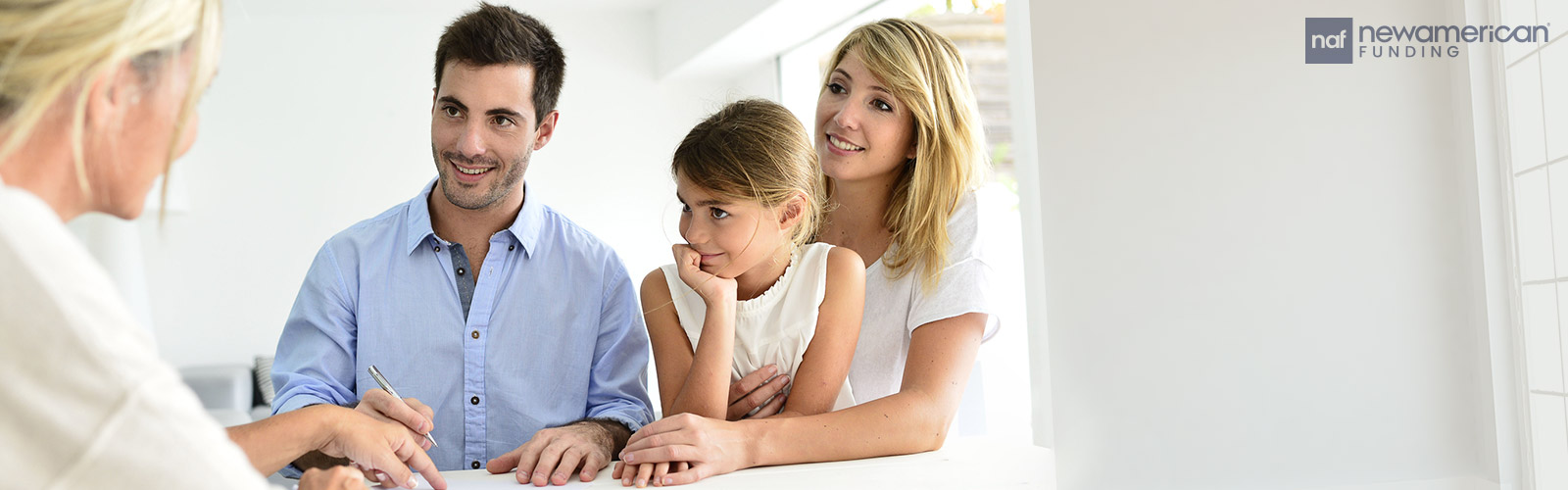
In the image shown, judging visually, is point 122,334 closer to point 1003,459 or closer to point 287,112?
point 1003,459

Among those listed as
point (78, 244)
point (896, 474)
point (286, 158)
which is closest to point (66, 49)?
point (78, 244)

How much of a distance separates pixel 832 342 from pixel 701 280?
0.67 feet

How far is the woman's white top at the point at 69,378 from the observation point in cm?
56

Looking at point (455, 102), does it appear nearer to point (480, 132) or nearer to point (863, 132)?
point (480, 132)

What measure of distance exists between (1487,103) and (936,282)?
0.72m

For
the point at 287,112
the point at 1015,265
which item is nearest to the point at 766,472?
the point at 1015,265

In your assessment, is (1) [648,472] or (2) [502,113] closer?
(1) [648,472]

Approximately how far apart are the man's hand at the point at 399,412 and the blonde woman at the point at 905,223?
45 centimetres

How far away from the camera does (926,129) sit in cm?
172

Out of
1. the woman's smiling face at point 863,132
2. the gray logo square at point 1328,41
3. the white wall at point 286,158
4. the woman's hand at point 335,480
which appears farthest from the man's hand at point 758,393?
the white wall at point 286,158

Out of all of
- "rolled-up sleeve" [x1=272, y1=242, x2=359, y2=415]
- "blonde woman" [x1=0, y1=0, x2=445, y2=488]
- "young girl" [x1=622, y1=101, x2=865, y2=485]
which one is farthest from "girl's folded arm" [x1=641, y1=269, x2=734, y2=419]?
"blonde woman" [x1=0, y1=0, x2=445, y2=488]

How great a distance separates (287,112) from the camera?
20.3 ft

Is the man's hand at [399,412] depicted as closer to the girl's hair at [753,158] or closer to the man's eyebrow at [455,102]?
the girl's hair at [753,158]

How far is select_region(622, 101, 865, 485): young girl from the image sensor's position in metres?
1.50
